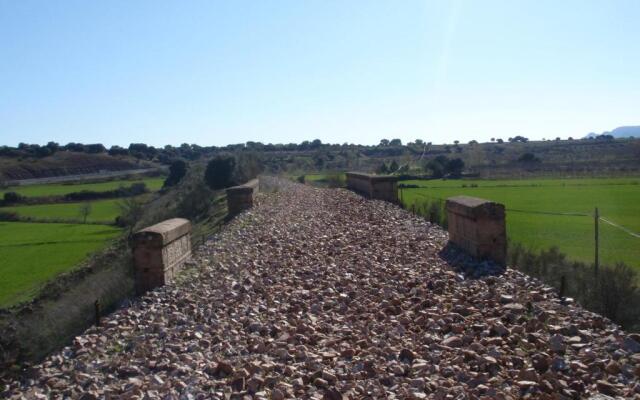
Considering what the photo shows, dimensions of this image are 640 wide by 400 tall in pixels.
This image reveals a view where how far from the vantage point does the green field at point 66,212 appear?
131 ft

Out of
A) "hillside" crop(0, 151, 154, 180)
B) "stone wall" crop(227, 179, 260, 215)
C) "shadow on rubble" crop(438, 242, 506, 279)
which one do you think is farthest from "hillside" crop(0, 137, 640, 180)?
"shadow on rubble" crop(438, 242, 506, 279)

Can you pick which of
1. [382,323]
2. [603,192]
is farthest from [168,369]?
[603,192]

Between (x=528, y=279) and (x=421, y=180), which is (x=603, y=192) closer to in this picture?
(x=421, y=180)

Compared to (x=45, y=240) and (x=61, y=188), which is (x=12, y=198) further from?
(x=45, y=240)

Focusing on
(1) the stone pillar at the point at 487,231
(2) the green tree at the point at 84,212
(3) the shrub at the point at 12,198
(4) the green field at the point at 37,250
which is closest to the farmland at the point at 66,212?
(2) the green tree at the point at 84,212

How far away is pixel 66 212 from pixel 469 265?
131 feet

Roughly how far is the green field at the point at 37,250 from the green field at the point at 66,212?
2.10 metres

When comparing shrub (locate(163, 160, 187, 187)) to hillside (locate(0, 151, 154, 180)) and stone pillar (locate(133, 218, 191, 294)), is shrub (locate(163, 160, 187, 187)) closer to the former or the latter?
hillside (locate(0, 151, 154, 180))

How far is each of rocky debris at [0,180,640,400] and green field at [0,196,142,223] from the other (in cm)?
3422

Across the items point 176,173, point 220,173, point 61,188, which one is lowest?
point 61,188

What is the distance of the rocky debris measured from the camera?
14.2 feet

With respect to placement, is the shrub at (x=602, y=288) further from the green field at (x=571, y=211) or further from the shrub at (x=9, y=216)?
the shrub at (x=9, y=216)

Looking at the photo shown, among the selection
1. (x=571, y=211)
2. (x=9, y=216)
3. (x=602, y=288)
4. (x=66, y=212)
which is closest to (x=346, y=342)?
(x=602, y=288)

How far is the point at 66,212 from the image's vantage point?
42.3 m
